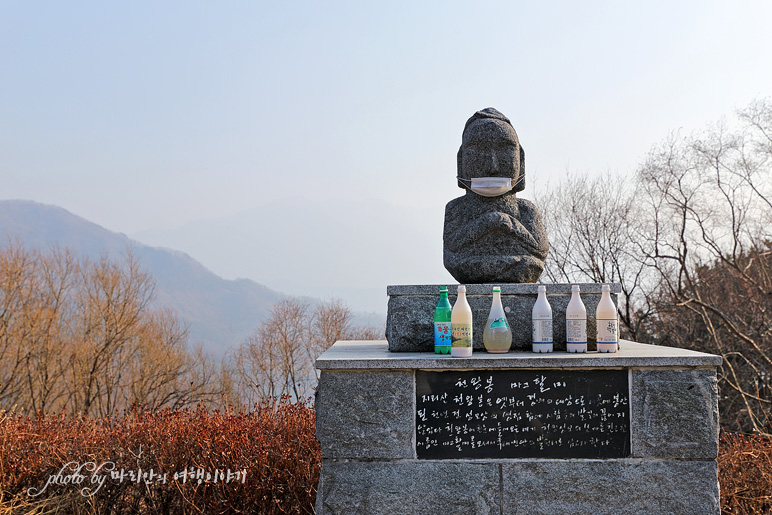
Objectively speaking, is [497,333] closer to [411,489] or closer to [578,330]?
[578,330]

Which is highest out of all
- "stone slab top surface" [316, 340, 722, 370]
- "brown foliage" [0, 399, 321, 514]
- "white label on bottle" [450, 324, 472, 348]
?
"white label on bottle" [450, 324, 472, 348]

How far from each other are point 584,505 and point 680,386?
95 cm

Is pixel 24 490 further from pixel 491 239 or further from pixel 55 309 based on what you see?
pixel 55 309

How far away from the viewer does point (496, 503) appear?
3799 mm

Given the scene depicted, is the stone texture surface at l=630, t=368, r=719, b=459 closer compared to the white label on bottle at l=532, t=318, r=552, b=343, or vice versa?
the stone texture surface at l=630, t=368, r=719, b=459

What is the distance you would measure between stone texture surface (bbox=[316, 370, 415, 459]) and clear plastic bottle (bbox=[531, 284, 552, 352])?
0.94 metres

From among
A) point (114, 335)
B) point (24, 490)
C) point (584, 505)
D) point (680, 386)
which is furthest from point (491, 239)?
point (114, 335)

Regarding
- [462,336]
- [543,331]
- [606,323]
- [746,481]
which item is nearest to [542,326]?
[543,331]

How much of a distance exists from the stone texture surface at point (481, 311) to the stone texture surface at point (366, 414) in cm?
58

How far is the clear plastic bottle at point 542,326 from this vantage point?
4.17m

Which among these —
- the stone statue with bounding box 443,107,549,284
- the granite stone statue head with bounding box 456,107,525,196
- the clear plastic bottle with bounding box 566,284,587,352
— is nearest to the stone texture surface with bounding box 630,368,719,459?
the clear plastic bottle with bounding box 566,284,587,352

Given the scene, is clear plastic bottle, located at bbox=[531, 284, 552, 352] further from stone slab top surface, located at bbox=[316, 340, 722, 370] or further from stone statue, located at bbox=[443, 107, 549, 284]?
stone statue, located at bbox=[443, 107, 549, 284]

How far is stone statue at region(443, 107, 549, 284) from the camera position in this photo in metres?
4.87

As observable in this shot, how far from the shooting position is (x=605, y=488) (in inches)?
150
